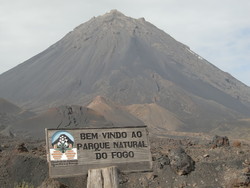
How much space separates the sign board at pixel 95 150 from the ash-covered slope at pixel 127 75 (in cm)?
6393

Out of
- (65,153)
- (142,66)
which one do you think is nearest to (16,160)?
(65,153)

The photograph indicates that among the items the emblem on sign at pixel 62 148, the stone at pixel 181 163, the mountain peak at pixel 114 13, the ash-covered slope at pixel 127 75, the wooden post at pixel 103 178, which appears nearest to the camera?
the wooden post at pixel 103 178

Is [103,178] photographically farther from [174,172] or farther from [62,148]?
[174,172]

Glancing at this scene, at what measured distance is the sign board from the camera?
14.5 ft

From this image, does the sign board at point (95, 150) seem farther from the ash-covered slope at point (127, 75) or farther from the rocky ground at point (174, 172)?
the ash-covered slope at point (127, 75)

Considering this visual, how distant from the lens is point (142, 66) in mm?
102250

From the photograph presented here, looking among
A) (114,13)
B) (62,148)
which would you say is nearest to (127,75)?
(114,13)

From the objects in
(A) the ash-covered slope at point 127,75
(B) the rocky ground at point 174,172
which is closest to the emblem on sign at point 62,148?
(B) the rocky ground at point 174,172

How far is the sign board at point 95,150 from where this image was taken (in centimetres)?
441

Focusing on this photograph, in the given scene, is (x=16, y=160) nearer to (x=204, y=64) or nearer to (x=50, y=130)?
(x=50, y=130)

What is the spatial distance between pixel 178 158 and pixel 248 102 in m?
107

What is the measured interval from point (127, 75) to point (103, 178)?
9084cm

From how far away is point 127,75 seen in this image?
A: 95.1 m

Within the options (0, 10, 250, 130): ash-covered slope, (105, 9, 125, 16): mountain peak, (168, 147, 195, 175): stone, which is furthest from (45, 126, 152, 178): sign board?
(105, 9, 125, 16): mountain peak
